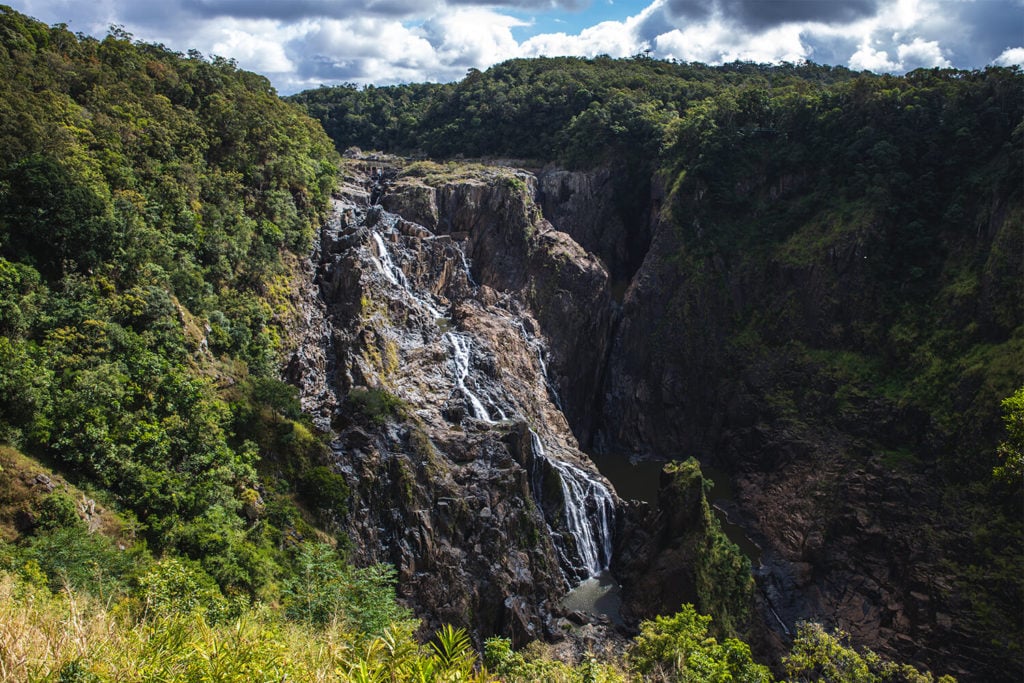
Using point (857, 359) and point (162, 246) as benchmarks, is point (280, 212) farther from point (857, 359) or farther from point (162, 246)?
point (857, 359)

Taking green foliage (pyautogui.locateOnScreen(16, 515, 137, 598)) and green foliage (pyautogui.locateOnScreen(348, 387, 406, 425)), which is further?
green foliage (pyautogui.locateOnScreen(348, 387, 406, 425))

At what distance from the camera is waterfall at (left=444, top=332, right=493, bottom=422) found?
1362 inches

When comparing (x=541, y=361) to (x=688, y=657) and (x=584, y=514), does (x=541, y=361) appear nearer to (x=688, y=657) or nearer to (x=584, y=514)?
(x=584, y=514)

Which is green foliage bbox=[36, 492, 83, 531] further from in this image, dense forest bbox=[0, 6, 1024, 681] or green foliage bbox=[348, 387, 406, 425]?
green foliage bbox=[348, 387, 406, 425]

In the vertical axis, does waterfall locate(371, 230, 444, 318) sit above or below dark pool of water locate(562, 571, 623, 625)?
above

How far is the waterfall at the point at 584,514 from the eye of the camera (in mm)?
32250

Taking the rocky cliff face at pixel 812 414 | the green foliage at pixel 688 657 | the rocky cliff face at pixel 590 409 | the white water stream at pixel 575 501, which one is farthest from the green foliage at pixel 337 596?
the rocky cliff face at pixel 812 414

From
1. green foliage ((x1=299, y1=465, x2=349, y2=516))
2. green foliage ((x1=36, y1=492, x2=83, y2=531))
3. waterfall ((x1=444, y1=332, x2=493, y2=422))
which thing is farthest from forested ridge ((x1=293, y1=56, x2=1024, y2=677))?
green foliage ((x1=36, y1=492, x2=83, y2=531))

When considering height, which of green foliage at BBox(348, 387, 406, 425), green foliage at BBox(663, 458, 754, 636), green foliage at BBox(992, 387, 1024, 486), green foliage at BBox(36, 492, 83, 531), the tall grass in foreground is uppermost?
green foliage at BBox(992, 387, 1024, 486)

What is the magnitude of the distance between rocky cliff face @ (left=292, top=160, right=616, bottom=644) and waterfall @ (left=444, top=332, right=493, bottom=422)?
0.08m

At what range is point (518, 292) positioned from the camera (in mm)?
46219

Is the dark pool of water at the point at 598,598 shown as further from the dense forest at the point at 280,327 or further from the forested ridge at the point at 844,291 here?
the forested ridge at the point at 844,291

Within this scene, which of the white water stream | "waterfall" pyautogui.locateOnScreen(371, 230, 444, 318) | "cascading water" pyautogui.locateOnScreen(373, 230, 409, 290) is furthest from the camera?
"waterfall" pyautogui.locateOnScreen(371, 230, 444, 318)

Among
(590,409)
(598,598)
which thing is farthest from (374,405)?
(590,409)
